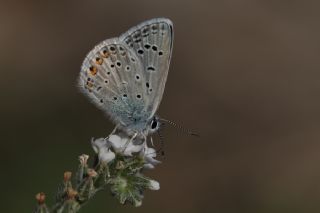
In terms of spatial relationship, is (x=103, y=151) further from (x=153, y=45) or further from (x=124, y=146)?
(x=153, y=45)

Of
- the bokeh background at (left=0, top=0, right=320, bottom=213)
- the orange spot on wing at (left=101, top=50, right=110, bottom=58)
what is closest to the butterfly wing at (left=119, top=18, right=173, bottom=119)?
the orange spot on wing at (left=101, top=50, right=110, bottom=58)

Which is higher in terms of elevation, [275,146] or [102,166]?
[102,166]

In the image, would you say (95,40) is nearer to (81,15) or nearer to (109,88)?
(81,15)

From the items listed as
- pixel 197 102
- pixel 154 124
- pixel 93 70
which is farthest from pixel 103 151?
pixel 197 102

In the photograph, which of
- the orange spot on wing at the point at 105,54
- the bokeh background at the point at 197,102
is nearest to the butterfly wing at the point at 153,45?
the orange spot on wing at the point at 105,54

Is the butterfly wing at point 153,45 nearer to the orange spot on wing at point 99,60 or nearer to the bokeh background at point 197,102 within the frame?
Result: the orange spot on wing at point 99,60

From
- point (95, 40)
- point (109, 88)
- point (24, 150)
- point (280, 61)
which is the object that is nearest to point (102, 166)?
point (109, 88)

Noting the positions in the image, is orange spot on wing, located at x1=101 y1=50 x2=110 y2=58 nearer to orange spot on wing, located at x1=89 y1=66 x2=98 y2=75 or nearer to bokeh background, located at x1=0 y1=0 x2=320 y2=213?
orange spot on wing, located at x1=89 y1=66 x2=98 y2=75
